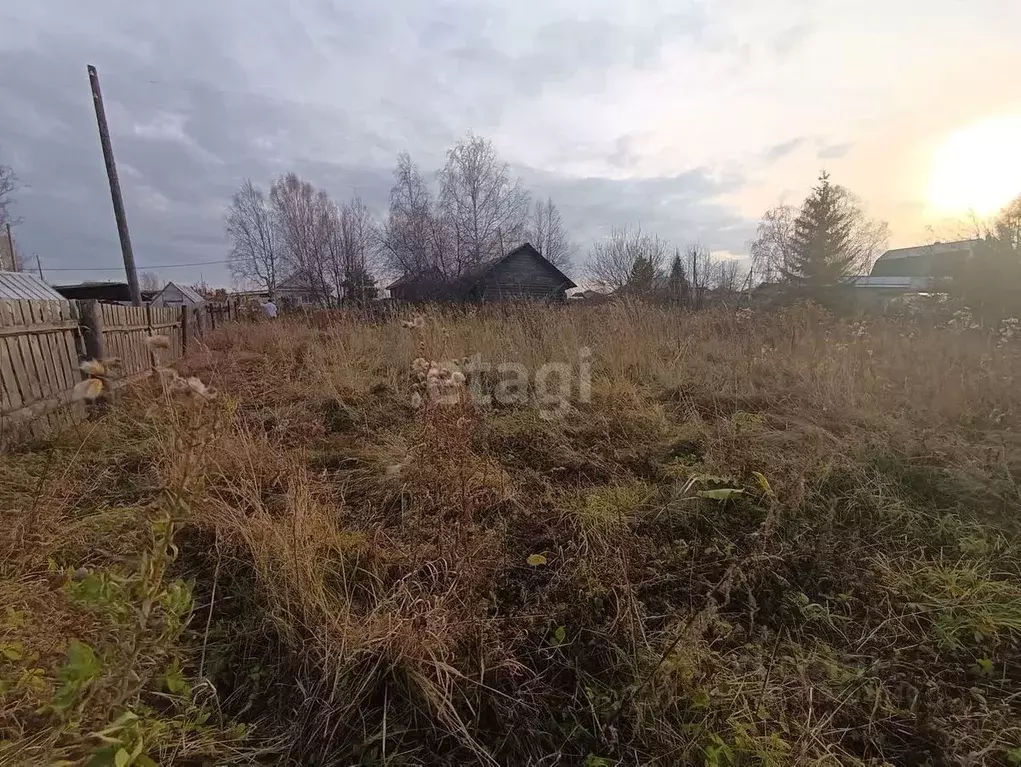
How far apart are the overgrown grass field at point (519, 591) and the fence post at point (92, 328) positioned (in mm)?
1287

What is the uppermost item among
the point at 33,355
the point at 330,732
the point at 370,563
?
the point at 33,355

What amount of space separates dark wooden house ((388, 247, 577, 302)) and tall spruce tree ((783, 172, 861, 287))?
12751mm

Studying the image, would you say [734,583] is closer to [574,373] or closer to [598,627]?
[598,627]

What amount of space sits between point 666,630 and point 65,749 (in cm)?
174

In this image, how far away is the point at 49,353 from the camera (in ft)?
12.2

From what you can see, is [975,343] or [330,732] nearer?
[330,732]

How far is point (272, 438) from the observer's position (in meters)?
3.51

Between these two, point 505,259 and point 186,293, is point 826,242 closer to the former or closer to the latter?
point 505,259

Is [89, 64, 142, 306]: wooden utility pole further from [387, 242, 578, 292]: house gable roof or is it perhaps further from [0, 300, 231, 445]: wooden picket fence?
[387, 242, 578, 292]: house gable roof

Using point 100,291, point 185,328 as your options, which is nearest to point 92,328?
point 185,328

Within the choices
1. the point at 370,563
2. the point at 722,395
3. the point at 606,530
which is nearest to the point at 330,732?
the point at 370,563

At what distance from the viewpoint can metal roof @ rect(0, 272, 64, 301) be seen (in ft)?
31.6

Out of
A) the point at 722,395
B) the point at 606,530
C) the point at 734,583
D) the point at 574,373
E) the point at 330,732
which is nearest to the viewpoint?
the point at 330,732

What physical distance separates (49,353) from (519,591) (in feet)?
14.7
